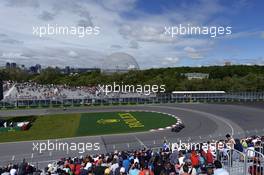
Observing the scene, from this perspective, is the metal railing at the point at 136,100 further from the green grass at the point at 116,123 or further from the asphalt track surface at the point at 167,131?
the green grass at the point at 116,123

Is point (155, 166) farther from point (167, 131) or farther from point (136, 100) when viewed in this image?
point (136, 100)

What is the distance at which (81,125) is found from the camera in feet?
134

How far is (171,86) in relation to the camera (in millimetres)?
80688

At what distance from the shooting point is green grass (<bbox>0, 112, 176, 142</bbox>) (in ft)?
115

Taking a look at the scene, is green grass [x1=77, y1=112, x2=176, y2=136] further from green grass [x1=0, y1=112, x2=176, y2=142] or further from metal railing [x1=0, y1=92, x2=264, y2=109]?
metal railing [x1=0, y1=92, x2=264, y2=109]

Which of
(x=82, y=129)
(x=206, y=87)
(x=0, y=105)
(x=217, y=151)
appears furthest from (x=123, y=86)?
(x=217, y=151)

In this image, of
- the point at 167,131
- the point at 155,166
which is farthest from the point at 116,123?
the point at 155,166

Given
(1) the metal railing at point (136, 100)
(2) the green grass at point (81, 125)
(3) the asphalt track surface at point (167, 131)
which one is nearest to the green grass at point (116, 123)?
(2) the green grass at point (81, 125)

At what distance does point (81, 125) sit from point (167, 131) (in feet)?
37.6

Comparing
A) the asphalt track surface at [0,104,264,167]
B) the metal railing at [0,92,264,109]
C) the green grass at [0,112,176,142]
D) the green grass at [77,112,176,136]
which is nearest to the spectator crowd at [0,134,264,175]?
the asphalt track surface at [0,104,264,167]

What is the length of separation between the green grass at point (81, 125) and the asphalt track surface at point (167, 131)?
7.61 ft

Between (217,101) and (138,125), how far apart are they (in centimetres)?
3010

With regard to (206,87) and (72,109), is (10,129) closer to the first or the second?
(72,109)

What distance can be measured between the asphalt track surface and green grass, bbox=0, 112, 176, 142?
232 cm
